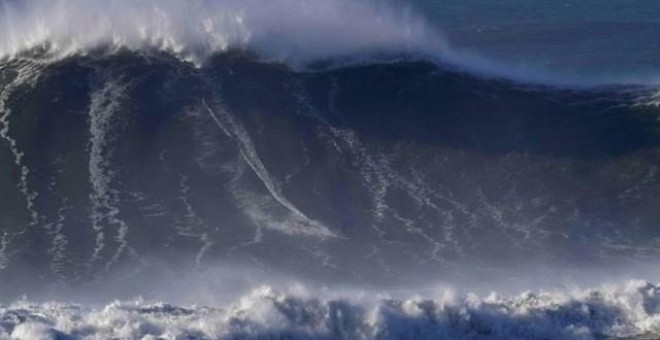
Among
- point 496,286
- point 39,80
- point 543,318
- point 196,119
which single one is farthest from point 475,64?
point 543,318

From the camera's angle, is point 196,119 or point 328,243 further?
point 196,119

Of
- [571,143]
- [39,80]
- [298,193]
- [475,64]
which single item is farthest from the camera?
[475,64]

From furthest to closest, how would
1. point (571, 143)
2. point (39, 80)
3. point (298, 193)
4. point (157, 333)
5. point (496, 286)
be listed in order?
point (39, 80), point (571, 143), point (298, 193), point (496, 286), point (157, 333)

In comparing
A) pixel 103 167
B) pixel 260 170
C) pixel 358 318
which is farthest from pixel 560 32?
pixel 358 318

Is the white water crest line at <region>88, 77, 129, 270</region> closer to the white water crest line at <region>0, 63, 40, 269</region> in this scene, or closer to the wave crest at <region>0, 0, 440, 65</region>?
the white water crest line at <region>0, 63, 40, 269</region>

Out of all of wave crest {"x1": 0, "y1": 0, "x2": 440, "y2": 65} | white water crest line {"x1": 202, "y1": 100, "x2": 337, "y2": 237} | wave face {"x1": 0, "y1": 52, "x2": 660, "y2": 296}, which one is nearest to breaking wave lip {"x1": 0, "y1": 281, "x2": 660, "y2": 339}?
wave face {"x1": 0, "y1": 52, "x2": 660, "y2": 296}

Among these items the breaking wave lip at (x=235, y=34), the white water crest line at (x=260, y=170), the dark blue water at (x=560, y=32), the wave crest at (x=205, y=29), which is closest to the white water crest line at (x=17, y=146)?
the breaking wave lip at (x=235, y=34)

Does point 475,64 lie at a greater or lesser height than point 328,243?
greater

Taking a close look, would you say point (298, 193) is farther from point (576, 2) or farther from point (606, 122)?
point (576, 2)
